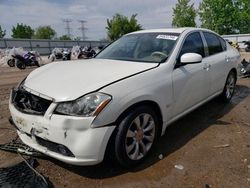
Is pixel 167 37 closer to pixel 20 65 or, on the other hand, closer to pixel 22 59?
pixel 22 59

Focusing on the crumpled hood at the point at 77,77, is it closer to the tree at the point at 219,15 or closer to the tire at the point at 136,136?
the tire at the point at 136,136

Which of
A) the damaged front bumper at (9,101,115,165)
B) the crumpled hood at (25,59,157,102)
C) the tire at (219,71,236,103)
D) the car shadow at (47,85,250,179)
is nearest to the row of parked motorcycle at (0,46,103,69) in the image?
the tire at (219,71,236,103)

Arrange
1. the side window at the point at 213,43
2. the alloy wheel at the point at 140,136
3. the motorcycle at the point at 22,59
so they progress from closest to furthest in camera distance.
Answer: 1. the alloy wheel at the point at 140,136
2. the side window at the point at 213,43
3. the motorcycle at the point at 22,59

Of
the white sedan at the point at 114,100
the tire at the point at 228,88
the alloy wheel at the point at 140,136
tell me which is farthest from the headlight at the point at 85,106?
the tire at the point at 228,88

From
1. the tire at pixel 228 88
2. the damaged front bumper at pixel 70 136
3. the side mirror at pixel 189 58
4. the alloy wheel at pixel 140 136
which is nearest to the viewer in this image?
the damaged front bumper at pixel 70 136

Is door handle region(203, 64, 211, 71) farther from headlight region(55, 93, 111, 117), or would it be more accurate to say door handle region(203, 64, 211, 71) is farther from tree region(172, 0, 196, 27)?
tree region(172, 0, 196, 27)

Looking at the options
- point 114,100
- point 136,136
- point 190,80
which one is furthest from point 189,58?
point 114,100

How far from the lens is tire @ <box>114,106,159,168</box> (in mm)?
2945

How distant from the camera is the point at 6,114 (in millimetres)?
5332

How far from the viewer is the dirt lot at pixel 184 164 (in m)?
2.96

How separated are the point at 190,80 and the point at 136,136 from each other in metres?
1.33

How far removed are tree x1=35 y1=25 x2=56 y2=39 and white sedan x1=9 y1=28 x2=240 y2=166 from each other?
242ft

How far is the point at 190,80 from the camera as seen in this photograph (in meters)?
3.98

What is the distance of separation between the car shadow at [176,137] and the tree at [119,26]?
4266cm
